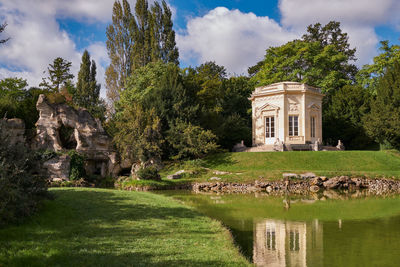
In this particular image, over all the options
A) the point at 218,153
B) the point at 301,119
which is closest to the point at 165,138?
the point at 218,153

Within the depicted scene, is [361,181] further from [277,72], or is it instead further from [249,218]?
[277,72]

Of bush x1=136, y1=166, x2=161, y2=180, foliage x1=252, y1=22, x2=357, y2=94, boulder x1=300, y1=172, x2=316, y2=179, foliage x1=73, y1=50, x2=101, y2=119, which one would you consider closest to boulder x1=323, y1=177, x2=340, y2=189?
boulder x1=300, y1=172, x2=316, y2=179

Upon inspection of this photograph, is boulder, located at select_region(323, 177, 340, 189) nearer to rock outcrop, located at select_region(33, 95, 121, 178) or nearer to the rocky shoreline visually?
the rocky shoreline

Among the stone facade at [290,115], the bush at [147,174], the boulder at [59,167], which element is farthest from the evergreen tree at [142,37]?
the bush at [147,174]

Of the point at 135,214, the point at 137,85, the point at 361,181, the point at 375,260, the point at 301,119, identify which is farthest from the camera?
the point at 137,85

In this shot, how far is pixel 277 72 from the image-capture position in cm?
4169

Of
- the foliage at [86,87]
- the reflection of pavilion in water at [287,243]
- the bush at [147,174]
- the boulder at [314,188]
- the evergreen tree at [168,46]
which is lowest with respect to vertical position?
the reflection of pavilion in water at [287,243]

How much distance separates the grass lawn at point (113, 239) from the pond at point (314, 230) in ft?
3.37

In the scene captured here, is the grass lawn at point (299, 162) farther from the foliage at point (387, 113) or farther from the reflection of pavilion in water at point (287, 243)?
the reflection of pavilion in water at point (287, 243)

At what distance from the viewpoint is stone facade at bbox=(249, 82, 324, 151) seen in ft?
107

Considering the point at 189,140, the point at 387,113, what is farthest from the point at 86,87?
the point at 387,113

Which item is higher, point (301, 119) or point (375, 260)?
point (301, 119)

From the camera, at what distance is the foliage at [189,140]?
2814 centimetres

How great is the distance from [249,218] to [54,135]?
20.8 m
